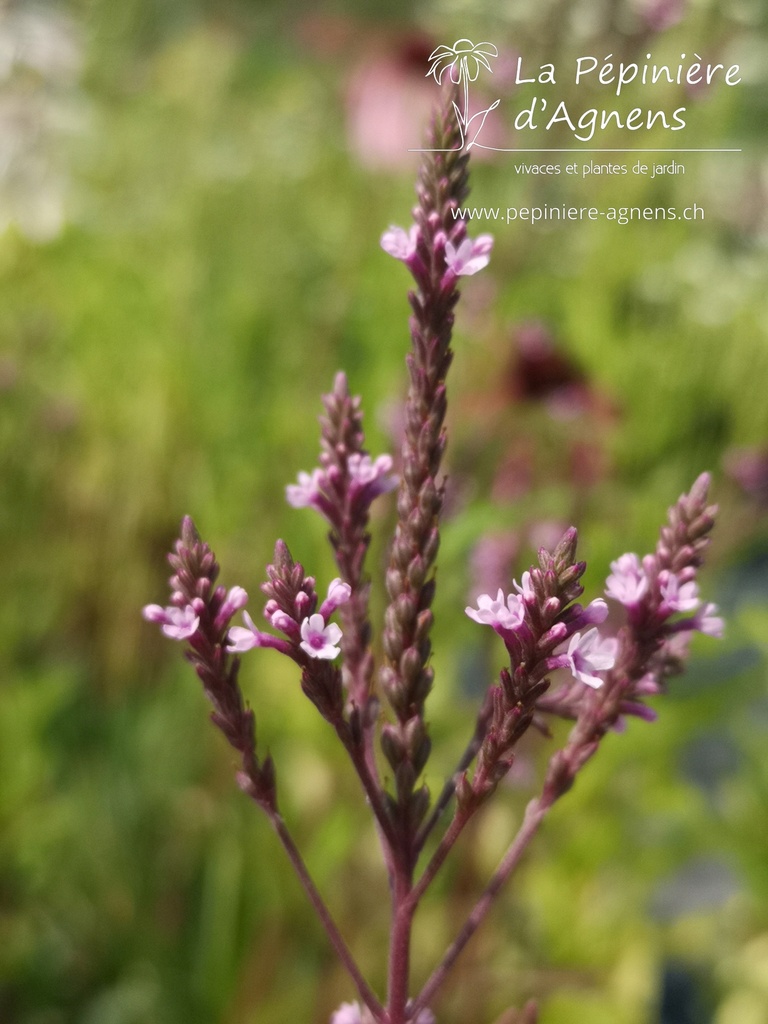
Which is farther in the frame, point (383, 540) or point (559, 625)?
point (383, 540)

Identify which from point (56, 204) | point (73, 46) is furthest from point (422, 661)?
point (73, 46)

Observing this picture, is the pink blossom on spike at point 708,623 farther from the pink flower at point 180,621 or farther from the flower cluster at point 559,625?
the pink flower at point 180,621

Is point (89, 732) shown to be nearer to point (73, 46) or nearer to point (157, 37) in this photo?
point (73, 46)

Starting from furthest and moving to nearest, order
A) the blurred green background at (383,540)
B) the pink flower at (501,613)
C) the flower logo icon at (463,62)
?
the blurred green background at (383,540), the flower logo icon at (463,62), the pink flower at (501,613)

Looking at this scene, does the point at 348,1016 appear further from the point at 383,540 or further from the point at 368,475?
the point at 383,540

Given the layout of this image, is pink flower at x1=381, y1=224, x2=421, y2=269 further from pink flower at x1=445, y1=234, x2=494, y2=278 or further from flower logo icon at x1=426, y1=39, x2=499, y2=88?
flower logo icon at x1=426, y1=39, x2=499, y2=88

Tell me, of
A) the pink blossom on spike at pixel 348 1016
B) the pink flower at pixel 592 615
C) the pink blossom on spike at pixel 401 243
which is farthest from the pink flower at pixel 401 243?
the pink blossom on spike at pixel 348 1016

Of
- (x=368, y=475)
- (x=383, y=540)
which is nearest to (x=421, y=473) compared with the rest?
(x=368, y=475)
